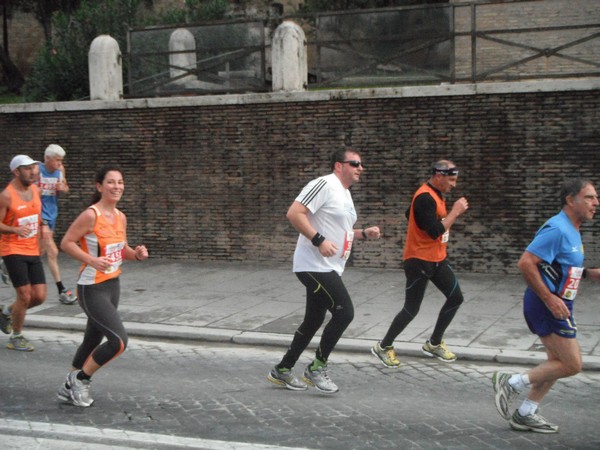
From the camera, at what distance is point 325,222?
6.86 m

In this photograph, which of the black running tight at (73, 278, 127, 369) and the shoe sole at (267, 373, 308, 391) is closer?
the black running tight at (73, 278, 127, 369)

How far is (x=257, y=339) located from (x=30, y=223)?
8.53 ft

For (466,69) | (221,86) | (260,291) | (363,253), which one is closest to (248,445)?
(260,291)

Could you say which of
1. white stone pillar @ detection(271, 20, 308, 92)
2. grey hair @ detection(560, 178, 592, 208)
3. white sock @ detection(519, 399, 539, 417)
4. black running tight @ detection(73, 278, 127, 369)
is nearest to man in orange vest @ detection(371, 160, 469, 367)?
grey hair @ detection(560, 178, 592, 208)

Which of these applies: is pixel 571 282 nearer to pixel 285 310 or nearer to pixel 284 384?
pixel 284 384

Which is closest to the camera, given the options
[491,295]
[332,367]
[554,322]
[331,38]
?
[554,322]

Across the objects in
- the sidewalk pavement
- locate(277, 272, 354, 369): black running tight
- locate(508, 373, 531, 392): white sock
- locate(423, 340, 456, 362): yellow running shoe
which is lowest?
the sidewalk pavement

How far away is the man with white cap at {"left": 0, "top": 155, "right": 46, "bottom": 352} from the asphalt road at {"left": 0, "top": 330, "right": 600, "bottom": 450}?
0.49 meters

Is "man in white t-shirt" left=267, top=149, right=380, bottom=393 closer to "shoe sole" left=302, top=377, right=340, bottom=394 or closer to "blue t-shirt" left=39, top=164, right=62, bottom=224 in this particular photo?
"shoe sole" left=302, top=377, right=340, bottom=394

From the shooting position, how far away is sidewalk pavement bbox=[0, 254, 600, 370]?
8.80 m

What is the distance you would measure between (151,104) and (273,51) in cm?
239

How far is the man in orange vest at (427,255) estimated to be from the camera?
7.67m

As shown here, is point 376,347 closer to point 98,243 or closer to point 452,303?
A: point 452,303

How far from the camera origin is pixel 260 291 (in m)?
12.1
